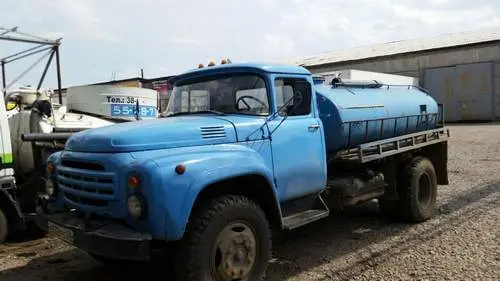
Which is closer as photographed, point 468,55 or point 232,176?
point 232,176

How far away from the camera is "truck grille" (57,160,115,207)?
410cm

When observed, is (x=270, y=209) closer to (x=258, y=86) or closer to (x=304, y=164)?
(x=304, y=164)

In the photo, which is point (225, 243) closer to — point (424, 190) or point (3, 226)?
point (3, 226)

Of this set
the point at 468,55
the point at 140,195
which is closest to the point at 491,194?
the point at 140,195

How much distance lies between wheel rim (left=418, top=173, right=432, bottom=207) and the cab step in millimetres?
2712

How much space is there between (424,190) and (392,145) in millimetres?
1214

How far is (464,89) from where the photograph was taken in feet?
104

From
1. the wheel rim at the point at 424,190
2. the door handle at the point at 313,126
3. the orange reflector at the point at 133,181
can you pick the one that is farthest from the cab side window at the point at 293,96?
the wheel rim at the point at 424,190

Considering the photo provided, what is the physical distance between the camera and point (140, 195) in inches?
153

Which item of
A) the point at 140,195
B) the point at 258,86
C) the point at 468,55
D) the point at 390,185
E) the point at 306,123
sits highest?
the point at 468,55

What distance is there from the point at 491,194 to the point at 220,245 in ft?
21.6

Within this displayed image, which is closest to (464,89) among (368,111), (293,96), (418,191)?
(418,191)

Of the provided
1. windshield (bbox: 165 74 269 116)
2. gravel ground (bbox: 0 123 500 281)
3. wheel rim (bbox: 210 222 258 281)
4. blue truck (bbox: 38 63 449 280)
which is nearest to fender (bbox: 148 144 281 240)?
blue truck (bbox: 38 63 449 280)

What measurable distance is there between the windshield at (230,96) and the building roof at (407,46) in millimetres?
30343
